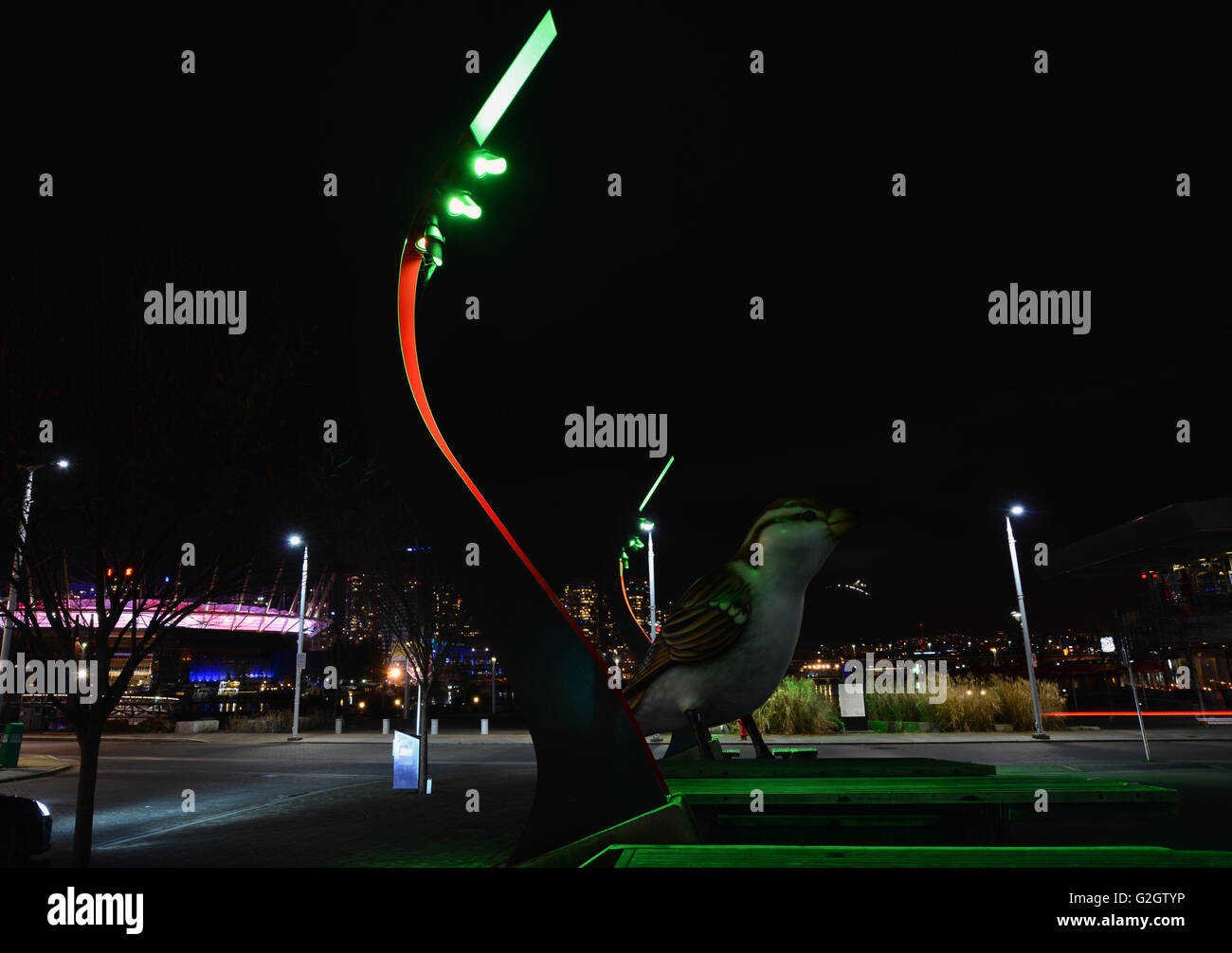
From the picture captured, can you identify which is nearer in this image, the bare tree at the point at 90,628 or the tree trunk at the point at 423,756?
the bare tree at the point at 90,628

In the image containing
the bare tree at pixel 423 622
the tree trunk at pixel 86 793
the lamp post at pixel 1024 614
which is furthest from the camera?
the lamp post at pixel 1024 614

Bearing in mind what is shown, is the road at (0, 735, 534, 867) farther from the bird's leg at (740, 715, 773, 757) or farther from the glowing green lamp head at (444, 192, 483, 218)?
the glowing green lamp head at (444, 192, 483, 218)

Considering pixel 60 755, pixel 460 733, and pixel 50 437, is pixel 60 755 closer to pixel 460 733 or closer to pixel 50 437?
pixel 460 733

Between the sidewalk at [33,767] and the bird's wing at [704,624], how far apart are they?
16496mm

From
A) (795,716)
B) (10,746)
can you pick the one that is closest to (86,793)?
(10,746)

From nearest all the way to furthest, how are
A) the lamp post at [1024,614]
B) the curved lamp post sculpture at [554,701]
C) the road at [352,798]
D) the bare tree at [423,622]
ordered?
1. the curved lamp post sculpture at [554,701]
2. the road at [352,798]
3. the bare tree at [423,622]
4. the lamp post at [1024,614]

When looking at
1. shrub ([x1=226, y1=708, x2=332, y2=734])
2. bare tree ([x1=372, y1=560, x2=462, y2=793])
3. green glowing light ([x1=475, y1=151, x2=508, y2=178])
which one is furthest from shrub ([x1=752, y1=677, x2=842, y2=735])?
green glowing light ([x1=475, y1=151, x2=508, y2=178])

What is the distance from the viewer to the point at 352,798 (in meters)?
12.0

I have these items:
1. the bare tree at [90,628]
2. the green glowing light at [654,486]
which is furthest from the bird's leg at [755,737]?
the bare tree at [90,628]

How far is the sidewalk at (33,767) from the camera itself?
53.2ft

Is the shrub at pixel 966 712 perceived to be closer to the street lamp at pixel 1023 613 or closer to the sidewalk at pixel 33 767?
the street lamp at pixel 1023 613

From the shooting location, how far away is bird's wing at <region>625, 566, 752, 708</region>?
20.7 ft

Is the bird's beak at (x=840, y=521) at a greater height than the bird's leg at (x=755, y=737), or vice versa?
the bird's beak at (x=840, y=521)
